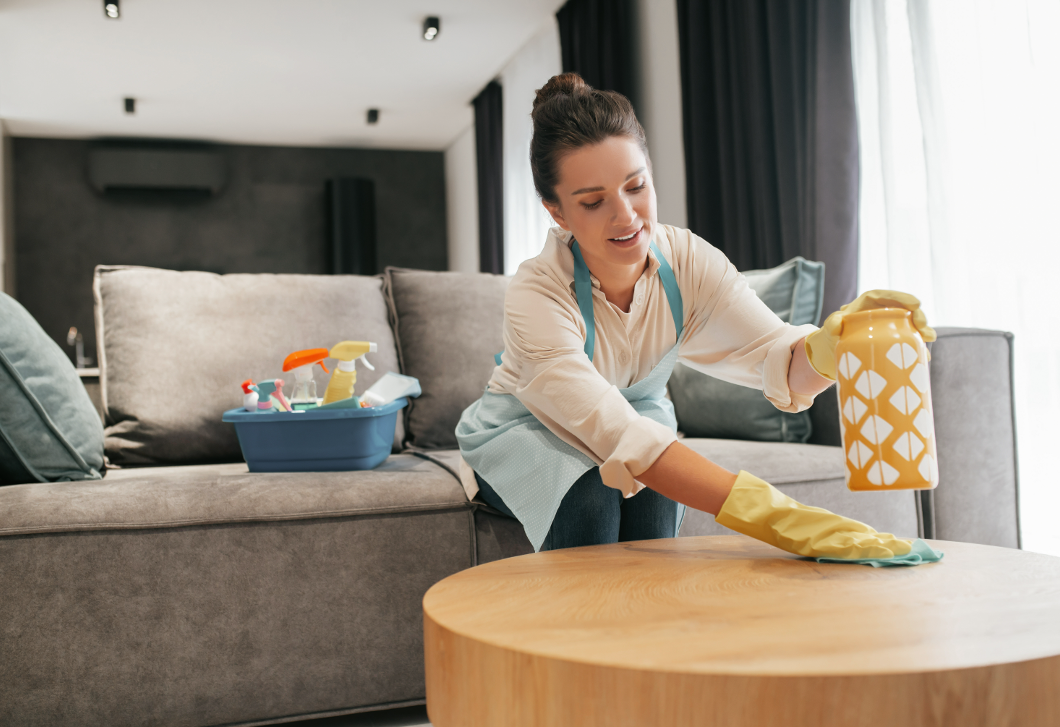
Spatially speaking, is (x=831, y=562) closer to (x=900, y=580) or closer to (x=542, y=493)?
(x=900, y=580)

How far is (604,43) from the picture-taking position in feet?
11.8

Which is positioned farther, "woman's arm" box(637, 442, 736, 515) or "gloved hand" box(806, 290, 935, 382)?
"woman's arm" box(637, 442, 736, 515)

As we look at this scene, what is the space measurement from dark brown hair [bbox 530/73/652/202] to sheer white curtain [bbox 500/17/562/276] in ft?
10.2

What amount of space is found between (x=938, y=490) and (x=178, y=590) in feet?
4.71

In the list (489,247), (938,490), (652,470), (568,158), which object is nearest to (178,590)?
(652,470)

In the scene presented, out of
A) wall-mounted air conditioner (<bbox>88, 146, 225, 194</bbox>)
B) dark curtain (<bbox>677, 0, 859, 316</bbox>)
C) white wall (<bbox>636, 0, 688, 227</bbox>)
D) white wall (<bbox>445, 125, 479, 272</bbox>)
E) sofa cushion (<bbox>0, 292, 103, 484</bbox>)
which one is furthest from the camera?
white wall (<bbox>445, 125, 479, 272</bbox>)

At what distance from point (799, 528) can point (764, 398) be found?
1044mm

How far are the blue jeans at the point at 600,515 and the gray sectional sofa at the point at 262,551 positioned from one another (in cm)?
26

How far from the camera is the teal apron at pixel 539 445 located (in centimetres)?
113

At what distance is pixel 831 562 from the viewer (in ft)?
2.74

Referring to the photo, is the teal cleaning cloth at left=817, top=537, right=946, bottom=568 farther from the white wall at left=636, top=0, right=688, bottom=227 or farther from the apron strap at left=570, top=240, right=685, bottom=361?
the white wall at left=636, top=0, right=688, bottom=227

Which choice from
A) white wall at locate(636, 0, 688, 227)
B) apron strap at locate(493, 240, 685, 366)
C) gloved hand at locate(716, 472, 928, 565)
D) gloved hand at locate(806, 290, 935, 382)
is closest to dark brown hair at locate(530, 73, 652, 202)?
apron strap at locate(493, 240, 685, 366)

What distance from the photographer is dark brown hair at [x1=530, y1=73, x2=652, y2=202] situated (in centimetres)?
111

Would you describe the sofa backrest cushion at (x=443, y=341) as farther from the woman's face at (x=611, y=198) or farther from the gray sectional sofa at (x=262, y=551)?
the woman's face at (x=611, y=198)
